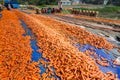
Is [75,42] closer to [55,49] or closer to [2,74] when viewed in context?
[55,49]

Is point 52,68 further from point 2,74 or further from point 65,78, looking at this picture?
point 2,74

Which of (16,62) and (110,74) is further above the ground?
(16,62)

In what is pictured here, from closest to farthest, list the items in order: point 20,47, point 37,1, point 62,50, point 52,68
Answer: point 52,68, point 62,50, point 20,47, point 37,1

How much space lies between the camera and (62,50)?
7000 mm

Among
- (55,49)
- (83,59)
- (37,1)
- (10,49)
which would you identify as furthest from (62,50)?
(37,1)

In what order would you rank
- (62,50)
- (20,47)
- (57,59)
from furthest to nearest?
(20,47) < (62,50) < (57,59)

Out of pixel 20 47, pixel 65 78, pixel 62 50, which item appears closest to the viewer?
pixel 65 78

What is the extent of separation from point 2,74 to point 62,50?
2.61m

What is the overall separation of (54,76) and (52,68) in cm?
48

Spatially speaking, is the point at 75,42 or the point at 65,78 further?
the point at 75,42

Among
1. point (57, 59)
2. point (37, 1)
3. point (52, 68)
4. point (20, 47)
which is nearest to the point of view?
point (52, 68)

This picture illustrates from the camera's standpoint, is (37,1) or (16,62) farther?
(37,1)

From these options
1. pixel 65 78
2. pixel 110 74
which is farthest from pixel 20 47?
pixel 110 74

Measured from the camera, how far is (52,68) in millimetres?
5875
